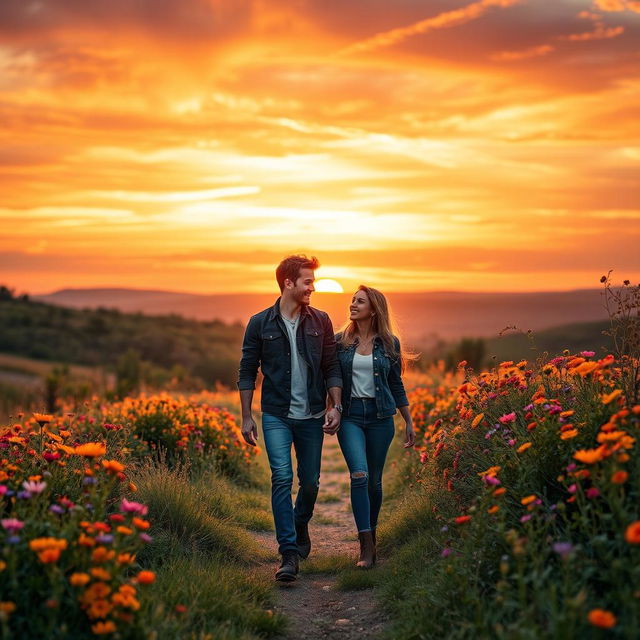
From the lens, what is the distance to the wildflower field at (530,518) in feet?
12.2

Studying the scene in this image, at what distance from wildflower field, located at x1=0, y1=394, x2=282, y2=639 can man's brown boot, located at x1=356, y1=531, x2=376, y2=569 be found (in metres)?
1.01

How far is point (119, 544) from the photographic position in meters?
4.06

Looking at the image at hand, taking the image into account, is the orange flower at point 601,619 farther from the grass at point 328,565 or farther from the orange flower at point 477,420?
the grass at point 328,565

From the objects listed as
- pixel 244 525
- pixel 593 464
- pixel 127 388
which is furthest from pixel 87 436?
pixel 127 388

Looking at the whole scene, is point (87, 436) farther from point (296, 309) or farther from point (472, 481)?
A: point (472, 481)

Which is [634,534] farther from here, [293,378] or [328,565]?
[328,565]

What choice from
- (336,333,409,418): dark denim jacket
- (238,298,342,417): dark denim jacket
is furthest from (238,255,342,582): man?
(336,333,409,418): dark denim jacket

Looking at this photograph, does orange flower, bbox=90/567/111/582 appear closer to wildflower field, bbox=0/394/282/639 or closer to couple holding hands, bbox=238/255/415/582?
wildflower field, bbox=0/394/282/639

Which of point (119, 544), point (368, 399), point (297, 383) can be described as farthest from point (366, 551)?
point (119, 544)

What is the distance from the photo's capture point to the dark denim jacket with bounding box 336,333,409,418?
263 inches

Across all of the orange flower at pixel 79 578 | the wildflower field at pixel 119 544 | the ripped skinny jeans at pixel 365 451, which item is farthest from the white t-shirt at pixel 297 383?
the orange flower at pixel 79 578

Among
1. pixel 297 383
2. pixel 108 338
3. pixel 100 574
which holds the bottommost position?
pixel 108 338

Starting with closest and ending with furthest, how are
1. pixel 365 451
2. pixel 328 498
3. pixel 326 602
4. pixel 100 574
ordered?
pixel 100 574
pixel 326 602
pixel 365 451
pixel 328 498

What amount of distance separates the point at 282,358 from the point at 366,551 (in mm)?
1805
